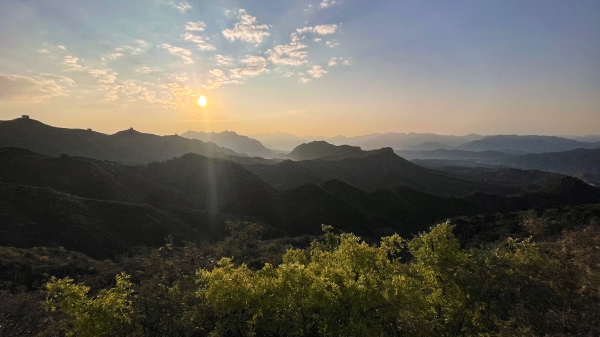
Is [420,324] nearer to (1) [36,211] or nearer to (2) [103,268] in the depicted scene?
(2) [103,268]

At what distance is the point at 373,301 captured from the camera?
40.1 ft

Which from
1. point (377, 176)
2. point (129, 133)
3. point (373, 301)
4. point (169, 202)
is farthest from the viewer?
point (129, 133)

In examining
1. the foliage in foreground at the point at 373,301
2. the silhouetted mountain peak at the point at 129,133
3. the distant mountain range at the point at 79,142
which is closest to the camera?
the foliage in foreground at the point at 373,301

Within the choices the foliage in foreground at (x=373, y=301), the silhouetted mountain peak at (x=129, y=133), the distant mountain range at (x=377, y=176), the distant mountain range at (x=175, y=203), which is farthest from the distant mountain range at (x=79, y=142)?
the foliage in foreground at (x=373, y=301)

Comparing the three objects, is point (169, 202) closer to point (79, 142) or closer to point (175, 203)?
point (175, 203)

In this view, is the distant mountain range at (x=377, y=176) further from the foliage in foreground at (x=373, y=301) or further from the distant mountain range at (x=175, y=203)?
the foliage in foreground at (x=373, y=301)

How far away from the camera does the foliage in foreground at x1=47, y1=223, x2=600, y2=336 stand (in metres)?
11.7

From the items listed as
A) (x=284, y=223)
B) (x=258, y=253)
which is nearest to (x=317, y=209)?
(x=284, y=223)

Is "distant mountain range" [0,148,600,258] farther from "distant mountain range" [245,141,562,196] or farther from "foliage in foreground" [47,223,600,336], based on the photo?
"foliage in foreground" [47,223,600,336]

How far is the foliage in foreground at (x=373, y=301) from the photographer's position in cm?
1172

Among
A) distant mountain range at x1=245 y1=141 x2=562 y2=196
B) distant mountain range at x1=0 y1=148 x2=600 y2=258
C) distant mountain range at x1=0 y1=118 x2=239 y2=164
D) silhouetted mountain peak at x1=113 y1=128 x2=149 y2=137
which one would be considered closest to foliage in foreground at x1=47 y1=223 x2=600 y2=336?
distant mountain range at x1=0 y1=148 x2=600 y2=258

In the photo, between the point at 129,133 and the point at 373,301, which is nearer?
the point at 373,301

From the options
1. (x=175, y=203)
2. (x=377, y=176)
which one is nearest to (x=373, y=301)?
(x=175, y=203)

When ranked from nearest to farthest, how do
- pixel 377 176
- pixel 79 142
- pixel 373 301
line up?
1. pixel 373 301
2. pixel 79 142
3. pixel 377 176
